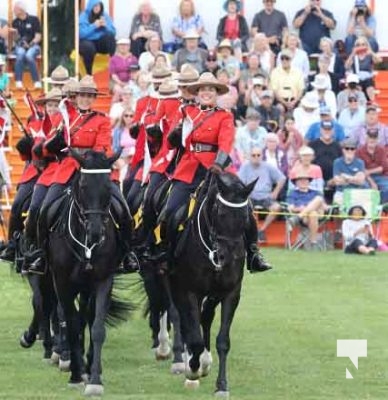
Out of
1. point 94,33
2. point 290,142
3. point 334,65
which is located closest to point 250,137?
point 290,142

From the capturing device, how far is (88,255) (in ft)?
47.3

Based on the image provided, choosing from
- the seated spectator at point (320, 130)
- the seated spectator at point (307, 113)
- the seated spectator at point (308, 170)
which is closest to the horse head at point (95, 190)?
the seated spectator at point (308, 170)

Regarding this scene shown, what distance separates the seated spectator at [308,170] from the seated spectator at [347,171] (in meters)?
0.36

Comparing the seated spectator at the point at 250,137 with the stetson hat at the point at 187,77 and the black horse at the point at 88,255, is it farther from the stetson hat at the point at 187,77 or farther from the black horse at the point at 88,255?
the black horse at the point at 88,255

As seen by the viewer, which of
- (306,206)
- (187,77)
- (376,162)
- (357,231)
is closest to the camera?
(187,77)

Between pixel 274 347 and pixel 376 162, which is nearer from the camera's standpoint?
pixel 274 347

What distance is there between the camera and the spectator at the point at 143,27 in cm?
3134

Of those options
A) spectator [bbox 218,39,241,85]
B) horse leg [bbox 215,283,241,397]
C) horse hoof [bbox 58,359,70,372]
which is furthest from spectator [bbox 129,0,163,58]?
horse leg [bbox 215,283,241,397]

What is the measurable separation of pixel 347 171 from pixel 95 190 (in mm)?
14261

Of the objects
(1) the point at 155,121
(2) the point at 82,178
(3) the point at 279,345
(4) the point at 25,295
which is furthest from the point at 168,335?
(4) the point at 25,295

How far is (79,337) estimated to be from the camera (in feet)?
49.1

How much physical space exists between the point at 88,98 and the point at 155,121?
1.66 m

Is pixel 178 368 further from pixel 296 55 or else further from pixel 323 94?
pixel 296 55

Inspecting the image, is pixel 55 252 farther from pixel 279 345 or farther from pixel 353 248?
pixel 353 248
